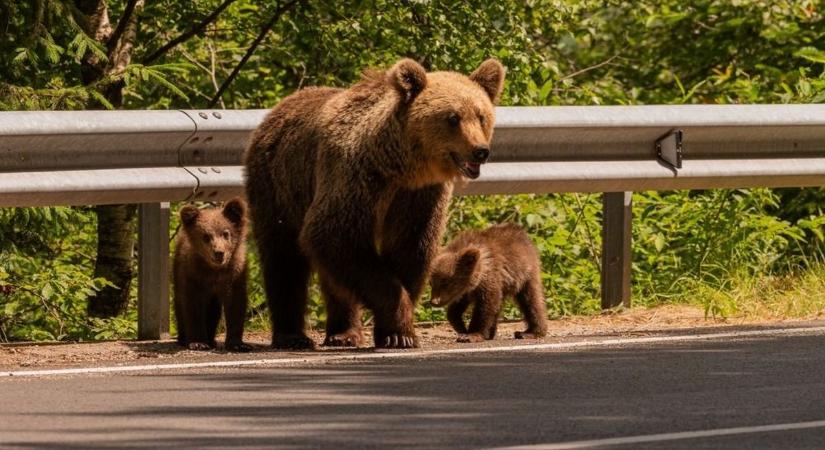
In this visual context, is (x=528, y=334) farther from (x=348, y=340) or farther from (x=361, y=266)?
(x=361, y=266)

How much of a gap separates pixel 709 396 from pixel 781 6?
11435mm

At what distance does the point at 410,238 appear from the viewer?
9094 millimetres

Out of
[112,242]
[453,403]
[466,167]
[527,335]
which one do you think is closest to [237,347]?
[466,167]

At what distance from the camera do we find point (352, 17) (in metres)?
14.9

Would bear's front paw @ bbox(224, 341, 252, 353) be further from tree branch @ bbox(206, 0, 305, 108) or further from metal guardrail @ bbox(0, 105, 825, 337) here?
tree branch @ bbox(206, 0, 305, 108)

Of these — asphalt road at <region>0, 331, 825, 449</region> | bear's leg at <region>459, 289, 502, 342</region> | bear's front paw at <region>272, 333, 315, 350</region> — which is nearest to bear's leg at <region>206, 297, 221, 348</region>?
bear's front paw at <region>272, 333, 315, 350</region>

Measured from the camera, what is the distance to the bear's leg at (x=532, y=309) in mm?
10172

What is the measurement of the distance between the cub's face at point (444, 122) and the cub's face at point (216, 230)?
1.24 metres

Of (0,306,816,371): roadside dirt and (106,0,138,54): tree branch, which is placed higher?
(106,0,138,54): tree branch

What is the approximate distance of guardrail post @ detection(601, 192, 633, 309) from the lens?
34.7 feet

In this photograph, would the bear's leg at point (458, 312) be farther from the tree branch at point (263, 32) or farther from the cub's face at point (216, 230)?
the tree branch at point (263, 32)

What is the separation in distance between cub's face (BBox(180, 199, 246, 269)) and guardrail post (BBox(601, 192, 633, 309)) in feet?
7.00

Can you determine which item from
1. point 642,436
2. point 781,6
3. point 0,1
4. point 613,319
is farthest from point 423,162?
point 781,6

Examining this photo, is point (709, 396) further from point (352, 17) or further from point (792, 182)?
point (352, 17)
